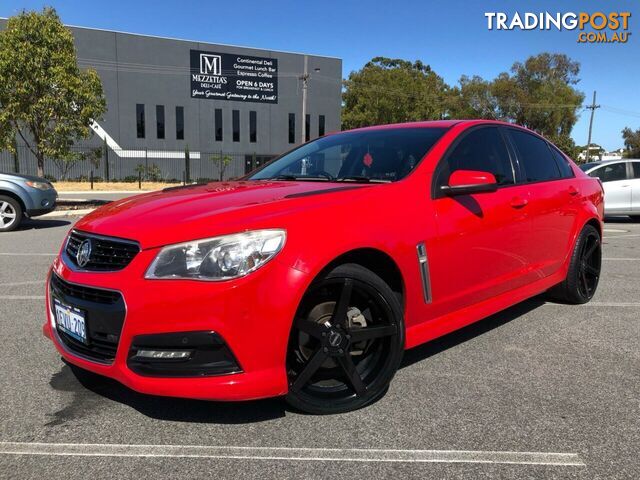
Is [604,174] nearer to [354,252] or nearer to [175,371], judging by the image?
[354,252]

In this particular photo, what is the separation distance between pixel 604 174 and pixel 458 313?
11014mm

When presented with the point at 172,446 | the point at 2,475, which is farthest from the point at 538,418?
the point at 2,475

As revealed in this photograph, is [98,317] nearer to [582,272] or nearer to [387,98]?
[582,272]

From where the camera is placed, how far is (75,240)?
289 cm

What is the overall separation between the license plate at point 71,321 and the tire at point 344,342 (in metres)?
1.00

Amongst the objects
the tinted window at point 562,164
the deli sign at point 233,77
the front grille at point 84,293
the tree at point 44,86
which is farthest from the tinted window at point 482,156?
the deli sign at point 233,77

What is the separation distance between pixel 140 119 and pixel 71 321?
37.9 m

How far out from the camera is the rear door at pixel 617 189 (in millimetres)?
12367

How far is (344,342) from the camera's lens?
8.83 ft

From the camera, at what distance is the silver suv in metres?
10.2

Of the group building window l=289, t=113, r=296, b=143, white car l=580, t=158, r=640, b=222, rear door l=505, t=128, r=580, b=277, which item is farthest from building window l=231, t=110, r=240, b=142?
rear door l=505, t=128, r=580, b=277

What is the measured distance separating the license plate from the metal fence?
32972 millimetres

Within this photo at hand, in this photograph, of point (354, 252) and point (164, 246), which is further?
point (354, 252)

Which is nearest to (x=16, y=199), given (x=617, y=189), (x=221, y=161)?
(x=617, y=189)
